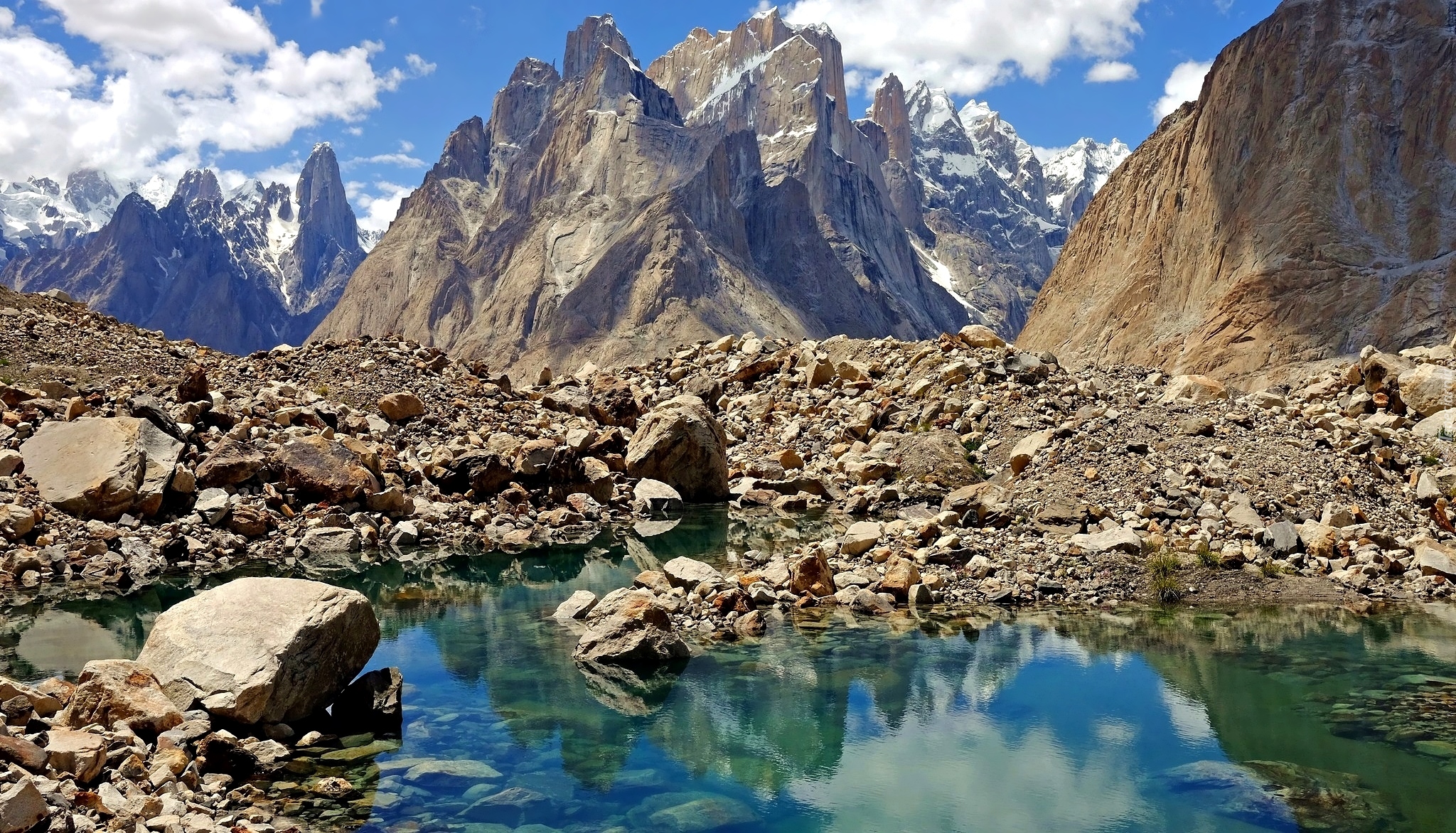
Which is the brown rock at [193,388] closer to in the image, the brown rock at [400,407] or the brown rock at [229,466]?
the brown rock at [229,466]

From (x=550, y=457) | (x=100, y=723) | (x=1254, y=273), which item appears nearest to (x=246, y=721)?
(x=100, y=723)

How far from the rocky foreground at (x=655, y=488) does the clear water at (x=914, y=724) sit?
1.06 metres

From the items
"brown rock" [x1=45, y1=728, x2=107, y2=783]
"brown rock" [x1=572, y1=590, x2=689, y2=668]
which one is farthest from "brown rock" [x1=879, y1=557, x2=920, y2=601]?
"brown rock" [x1=45, y1=728, x2=107, y2=783]

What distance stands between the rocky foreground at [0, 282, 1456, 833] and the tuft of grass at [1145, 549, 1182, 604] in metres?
0.06

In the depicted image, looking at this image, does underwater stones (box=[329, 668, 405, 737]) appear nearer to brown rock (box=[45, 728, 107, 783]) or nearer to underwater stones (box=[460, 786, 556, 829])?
underwater stones (box=[460, 786, 556, 829])

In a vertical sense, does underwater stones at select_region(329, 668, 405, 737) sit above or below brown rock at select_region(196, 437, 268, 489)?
below

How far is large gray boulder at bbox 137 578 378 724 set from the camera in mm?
11453

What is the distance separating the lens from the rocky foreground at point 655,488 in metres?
15.7

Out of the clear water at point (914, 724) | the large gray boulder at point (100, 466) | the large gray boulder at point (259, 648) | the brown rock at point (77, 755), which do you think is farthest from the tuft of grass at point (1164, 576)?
the large gray boulder at point (100, 466)

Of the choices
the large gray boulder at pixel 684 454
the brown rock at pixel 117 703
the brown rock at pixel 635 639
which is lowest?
the brown rock at pixel 117 703

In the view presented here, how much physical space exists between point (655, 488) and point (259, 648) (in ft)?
62.7

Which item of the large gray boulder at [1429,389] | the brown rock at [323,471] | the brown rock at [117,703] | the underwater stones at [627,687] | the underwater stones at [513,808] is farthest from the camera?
the large gray boulder at [1429,389]

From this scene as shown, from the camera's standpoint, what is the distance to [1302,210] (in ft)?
218

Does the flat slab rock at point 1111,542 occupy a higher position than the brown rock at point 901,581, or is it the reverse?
the flat slab rock at point 1111,542
